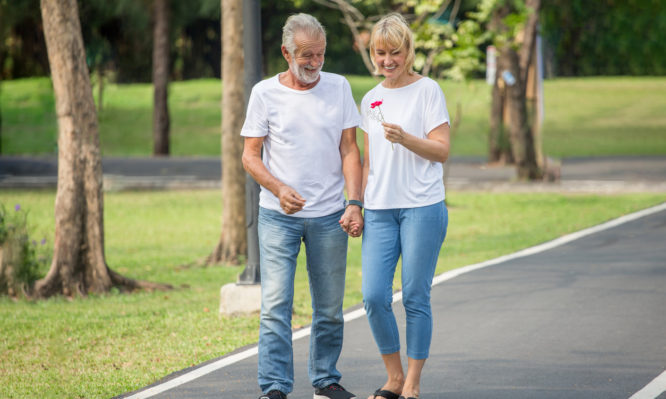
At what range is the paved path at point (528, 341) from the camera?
5.93 m

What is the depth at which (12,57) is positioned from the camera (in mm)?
50188

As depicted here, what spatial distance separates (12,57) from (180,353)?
151ft

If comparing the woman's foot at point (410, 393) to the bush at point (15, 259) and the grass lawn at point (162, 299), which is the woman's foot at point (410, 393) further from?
the bush at point (15, 259)

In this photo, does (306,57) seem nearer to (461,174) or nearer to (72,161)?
(72,161)

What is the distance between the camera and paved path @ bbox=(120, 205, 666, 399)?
233 inches

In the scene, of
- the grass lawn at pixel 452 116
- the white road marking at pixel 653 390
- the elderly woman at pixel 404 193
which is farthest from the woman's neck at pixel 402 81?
the grass lawn at pixel 452 116

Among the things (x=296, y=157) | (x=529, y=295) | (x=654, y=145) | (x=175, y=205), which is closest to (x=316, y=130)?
(x=296, y=157)

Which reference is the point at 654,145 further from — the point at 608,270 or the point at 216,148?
the point at 608,270

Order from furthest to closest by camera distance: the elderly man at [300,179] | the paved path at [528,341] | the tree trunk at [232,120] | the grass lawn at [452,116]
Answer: the grass lawn at [452,116]
the tree trunk at [232,120]
the paved path at [528,341]
the elderly man at [300,179]

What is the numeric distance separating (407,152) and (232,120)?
7.18 m

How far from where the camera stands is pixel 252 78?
327 inches

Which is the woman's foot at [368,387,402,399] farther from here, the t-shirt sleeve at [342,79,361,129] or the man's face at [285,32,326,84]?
the man's face at [285,32,326,84]

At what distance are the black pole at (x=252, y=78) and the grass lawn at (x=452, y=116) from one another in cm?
2462

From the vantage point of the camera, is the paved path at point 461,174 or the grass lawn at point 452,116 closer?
the paved path at point 461,174
